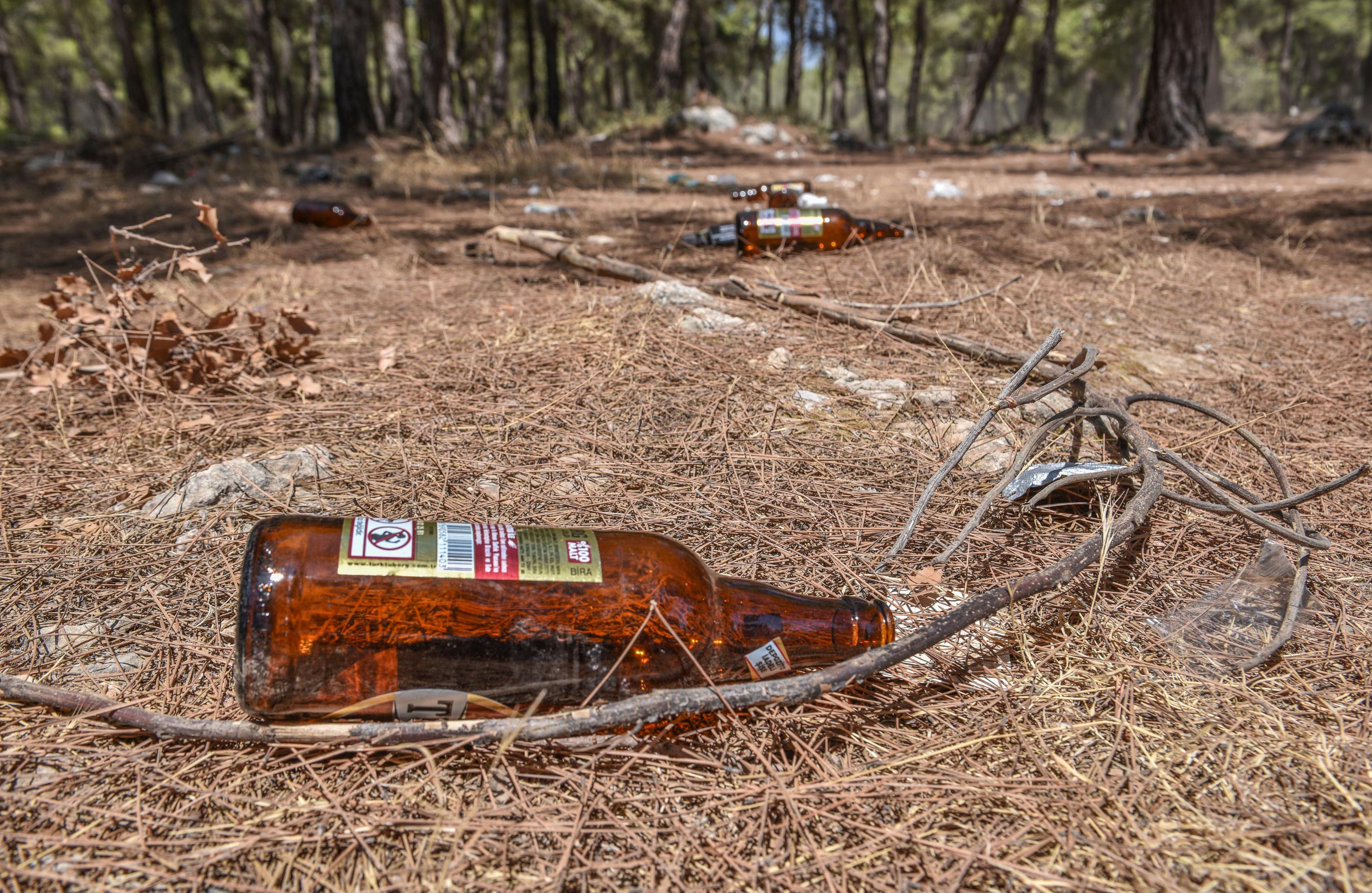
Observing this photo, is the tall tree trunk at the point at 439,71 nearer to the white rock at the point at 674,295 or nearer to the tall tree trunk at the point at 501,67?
the tall tree trunk at the point at 501,67

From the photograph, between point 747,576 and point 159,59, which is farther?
point 159,59

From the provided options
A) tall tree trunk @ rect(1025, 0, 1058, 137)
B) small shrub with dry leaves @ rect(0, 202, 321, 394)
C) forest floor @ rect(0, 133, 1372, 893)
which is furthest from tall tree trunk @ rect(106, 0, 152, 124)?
tall tree trunk @ rect(1025, 0, 1058, 137)

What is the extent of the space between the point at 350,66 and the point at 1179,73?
11189 mm

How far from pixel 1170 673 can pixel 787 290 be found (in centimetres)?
202

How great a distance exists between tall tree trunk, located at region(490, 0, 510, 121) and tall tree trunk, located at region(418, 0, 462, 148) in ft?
7.21

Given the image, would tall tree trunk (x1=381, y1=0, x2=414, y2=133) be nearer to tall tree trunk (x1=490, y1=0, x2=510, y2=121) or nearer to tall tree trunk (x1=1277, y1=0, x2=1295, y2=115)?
tall tree trunk (x1=490, y1=0, x2=510, y2=121)

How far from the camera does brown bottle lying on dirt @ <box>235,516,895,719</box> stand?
1083 millimetres

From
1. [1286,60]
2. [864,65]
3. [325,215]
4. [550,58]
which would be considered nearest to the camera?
[325,215]

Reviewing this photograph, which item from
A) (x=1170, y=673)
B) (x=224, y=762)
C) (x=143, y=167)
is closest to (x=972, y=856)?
(x=1170, y=673)

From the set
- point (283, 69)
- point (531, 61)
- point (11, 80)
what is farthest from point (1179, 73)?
point (11, 80)

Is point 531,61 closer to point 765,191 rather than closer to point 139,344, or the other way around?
point 765,191

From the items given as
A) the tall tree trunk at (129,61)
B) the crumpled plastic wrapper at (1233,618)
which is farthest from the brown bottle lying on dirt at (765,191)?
the tall tree trunk at (129,61)

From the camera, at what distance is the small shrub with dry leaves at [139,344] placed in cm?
237

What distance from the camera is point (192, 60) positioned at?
15.1m
